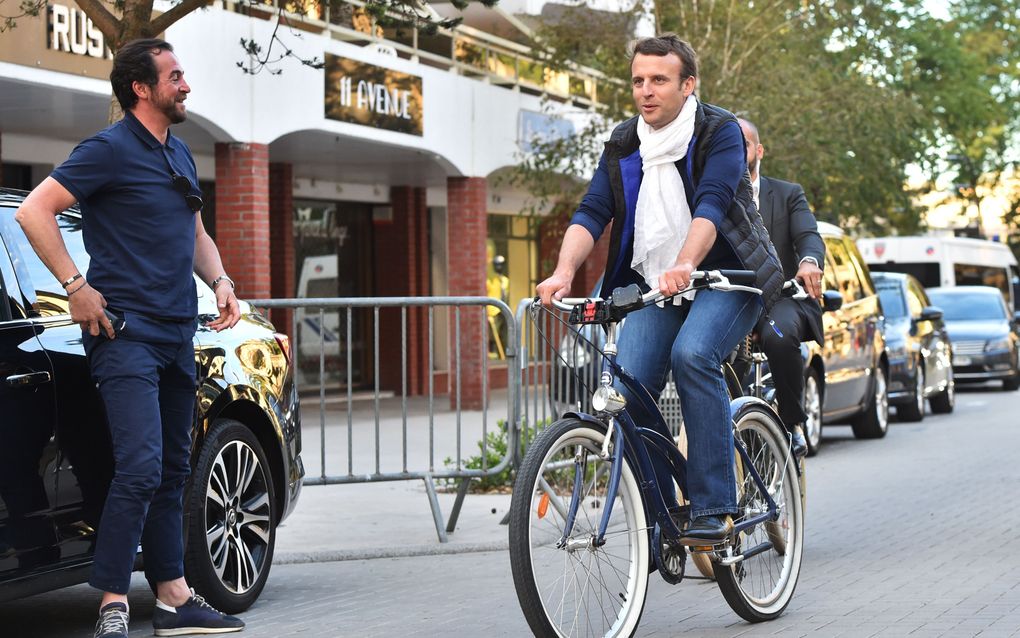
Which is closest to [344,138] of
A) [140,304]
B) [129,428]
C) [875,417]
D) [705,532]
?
[875,417]

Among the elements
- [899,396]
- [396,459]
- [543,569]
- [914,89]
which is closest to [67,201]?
[543,569]

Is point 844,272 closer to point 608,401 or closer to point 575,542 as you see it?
point 608,401

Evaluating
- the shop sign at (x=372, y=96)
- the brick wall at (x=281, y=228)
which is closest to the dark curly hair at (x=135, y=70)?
the shop sign at (x=372, y=96)

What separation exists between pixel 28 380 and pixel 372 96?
46.4 feet

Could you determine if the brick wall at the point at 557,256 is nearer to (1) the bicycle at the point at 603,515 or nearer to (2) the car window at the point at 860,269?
(2) the car window at the point at 860,269

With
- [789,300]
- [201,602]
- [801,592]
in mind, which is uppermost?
[789,300]

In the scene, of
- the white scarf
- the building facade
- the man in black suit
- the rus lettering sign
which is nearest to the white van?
the building facade

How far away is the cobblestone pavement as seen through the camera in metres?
6.18

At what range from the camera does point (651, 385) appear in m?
5.71

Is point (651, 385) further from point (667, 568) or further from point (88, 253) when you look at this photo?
point (88, 253)

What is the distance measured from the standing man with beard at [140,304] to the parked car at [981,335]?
20.7m

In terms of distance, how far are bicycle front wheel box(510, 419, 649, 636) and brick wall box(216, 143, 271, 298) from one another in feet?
39.3

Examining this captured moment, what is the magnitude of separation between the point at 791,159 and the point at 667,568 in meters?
15.8

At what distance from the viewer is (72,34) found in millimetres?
14297
